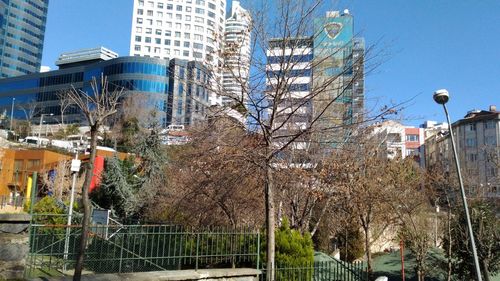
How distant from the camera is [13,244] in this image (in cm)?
710

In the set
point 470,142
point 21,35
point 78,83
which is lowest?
point 470,142

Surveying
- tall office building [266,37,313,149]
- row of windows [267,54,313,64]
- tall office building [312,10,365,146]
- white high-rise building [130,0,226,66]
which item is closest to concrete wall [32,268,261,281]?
tall office building [266,37,313,149]

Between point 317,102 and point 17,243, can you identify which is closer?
point 17,243

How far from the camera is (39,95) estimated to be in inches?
4080

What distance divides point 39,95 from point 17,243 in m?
107

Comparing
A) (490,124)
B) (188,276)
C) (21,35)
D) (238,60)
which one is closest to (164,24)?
(21,35)

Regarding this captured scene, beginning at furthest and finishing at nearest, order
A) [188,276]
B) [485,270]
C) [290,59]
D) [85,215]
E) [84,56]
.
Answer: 1. [84,56]
2. [485,270]
3. [290,59]
4. [188,276]
5. [85,215]

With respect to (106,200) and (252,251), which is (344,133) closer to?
(252,251)

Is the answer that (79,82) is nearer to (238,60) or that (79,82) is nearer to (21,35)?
(21,35)

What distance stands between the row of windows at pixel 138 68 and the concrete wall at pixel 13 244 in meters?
85.1

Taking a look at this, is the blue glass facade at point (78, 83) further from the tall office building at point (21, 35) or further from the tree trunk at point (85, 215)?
the tree trunk at point (85, 215)

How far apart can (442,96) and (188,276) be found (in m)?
7.78

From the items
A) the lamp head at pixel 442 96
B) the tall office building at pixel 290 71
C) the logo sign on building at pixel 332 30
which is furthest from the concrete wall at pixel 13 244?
the lamp head at pixel 442 96

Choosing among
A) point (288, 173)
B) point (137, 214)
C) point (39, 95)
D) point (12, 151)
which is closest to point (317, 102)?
point (288, 173)
